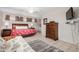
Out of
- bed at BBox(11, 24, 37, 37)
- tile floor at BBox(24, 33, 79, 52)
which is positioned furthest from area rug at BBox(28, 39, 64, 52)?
bed at BBox(11, 24, 37, 37)

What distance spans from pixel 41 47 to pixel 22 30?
0.56 m

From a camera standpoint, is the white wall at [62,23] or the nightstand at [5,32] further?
the white wall at [62,23]

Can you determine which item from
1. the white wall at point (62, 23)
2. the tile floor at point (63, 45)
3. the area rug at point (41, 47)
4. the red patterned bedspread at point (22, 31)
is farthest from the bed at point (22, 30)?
the white wall at point (62, 23)

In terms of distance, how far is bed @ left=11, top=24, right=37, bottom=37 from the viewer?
1.38m

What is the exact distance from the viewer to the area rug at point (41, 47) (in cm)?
133

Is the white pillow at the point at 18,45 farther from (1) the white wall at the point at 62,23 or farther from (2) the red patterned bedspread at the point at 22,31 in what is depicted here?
(1) the white wall at the point at 62,23

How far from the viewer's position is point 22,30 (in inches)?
57.2

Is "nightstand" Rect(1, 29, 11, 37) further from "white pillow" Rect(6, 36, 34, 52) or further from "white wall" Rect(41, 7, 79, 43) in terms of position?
"white wall" Rect(41, 7, 79, 43)

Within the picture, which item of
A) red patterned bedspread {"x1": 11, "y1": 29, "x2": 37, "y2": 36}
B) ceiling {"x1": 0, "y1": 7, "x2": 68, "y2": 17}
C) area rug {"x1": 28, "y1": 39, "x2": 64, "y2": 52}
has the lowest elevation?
area rug {"x1": 28, "y1": 39, "x2": 64, "y2": 52}

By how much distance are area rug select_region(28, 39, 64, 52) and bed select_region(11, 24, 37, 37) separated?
221 millimetres

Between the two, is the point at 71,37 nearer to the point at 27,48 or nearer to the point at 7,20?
the point at 27,48

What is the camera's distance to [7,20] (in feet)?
4.47

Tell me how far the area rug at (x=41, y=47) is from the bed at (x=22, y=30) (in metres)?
0.22
